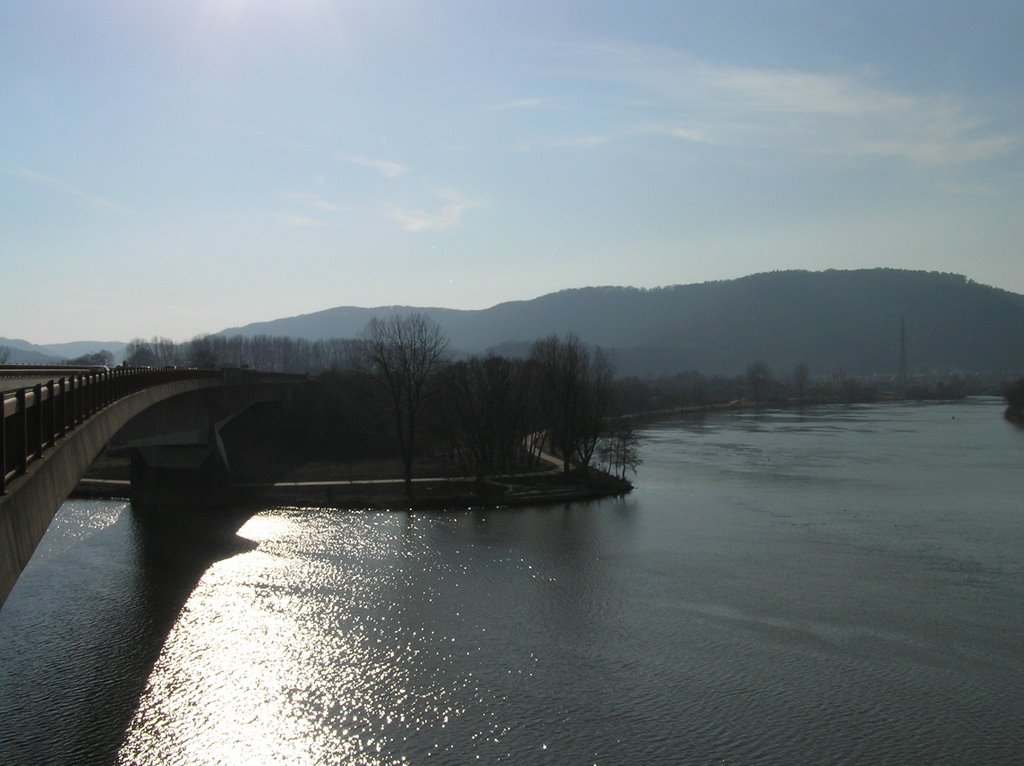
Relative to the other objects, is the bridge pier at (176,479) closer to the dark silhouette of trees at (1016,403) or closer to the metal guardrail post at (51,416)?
the metal guardrail post at (51,416)

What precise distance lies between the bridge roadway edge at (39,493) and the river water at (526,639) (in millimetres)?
3622

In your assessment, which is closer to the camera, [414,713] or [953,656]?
[414,713]

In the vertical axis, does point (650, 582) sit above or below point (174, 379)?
below

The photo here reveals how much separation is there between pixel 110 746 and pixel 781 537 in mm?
17675

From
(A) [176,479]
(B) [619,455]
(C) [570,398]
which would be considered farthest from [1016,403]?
(A) [176,479]

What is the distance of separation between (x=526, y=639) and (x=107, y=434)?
793 centimetres

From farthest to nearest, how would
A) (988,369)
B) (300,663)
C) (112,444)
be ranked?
(988,369) < (112,444) < (300,663)

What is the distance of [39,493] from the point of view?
8055 mm

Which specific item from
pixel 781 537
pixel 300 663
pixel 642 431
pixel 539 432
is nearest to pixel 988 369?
pixel 642 431

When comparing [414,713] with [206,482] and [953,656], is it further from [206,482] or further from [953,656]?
[206,482]

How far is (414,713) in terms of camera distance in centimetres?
1220

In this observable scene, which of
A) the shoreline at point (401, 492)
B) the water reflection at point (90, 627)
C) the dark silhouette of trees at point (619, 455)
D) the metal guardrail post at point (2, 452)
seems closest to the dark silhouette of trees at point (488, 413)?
the shoreline at point (401, 492)

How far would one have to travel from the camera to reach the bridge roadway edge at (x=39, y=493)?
22.0 ft

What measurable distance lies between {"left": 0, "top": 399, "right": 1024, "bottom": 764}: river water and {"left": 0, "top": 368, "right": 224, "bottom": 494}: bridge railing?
414 centimetres
